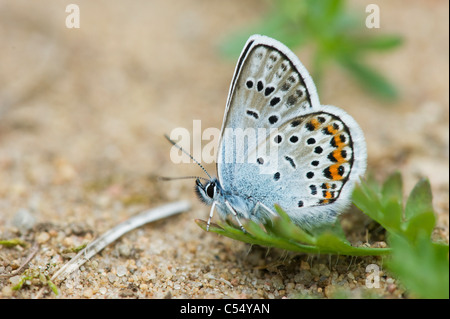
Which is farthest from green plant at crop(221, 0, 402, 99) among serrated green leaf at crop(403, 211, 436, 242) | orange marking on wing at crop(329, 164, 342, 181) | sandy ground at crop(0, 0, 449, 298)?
serrated green leaf at crop(403, 211, 436, 242)

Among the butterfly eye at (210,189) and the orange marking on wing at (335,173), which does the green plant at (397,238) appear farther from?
the butterfly eye at (210,189)

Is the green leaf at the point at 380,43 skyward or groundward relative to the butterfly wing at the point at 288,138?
skyward

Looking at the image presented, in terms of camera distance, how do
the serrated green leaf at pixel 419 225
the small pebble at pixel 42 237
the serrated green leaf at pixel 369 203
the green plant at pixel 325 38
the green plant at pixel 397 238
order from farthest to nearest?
the green plant at pixel 325 38 → the small pebble at pixel 42 237 → the serrated green leaf at pixel 369 203 → the serrated green leaf at pixel 419 225 → the green plant at pixel 397 238

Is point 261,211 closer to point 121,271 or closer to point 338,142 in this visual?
point 338,142

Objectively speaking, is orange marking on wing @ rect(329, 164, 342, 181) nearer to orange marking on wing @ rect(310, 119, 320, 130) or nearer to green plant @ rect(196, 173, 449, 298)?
green plant @ rect(196, 173, 449, 298)

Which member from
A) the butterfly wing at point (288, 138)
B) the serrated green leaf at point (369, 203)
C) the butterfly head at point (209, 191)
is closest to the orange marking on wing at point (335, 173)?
the butterfly wing at point (288, 138)

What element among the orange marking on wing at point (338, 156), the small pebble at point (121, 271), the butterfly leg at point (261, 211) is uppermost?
the orange marking on wing at point (338, 156)

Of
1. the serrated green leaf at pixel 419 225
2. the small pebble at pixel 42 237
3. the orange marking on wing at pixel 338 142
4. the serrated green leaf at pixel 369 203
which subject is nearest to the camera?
the serrated green leaf at pixel 419 225
